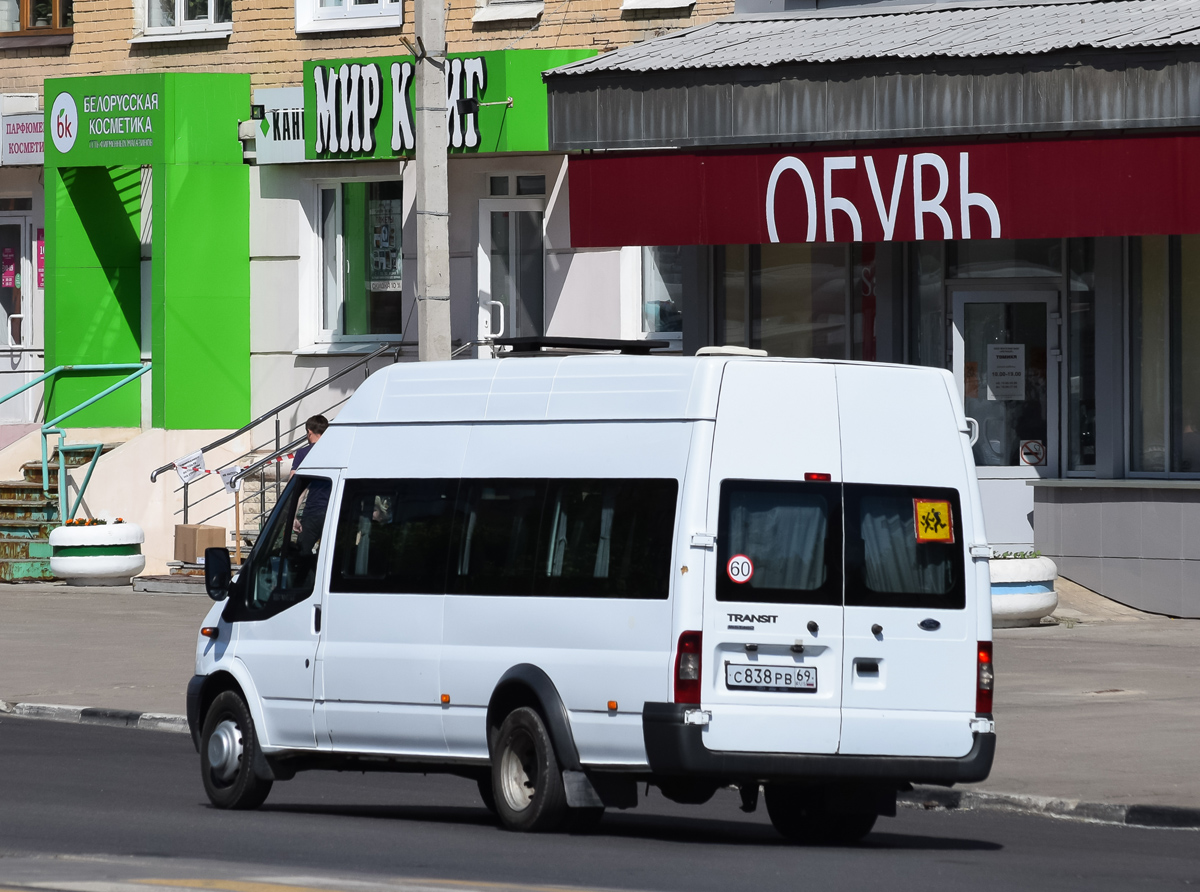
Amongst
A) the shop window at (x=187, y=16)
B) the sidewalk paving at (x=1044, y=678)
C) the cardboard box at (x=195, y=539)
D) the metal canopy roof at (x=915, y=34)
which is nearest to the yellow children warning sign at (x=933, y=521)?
the sidewalk paving at (x=1044, y=678)

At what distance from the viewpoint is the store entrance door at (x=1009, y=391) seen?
2089 cm

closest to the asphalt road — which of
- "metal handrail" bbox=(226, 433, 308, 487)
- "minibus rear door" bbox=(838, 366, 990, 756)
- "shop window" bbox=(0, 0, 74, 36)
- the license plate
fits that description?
"minibus rear door" bbox=(838, 366, 990, 756)

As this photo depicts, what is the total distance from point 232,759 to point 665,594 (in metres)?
2.75

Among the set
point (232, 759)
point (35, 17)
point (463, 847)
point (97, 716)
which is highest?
point (35, 17)

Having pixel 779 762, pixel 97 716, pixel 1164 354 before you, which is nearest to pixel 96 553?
pixel 97 716

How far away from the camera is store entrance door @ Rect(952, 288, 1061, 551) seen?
20891 millimetres

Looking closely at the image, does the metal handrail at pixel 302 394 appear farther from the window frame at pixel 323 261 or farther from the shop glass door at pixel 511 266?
the shop glass door at pixel 511 266

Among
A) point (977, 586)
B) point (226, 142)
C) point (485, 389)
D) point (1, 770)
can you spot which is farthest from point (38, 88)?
point (977, 586)

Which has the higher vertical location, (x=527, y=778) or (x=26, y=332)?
(x=26, y=332)

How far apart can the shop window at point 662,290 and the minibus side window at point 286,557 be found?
12600mm

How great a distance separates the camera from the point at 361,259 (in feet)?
84.7

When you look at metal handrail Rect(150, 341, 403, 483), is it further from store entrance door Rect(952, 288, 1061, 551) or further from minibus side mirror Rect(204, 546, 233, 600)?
minibus side mirror Rect(204, 546, 233, 600)

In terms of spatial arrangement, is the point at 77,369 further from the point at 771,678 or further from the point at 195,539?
the point at 771,678

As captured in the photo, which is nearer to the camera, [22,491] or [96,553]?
[96,553]
